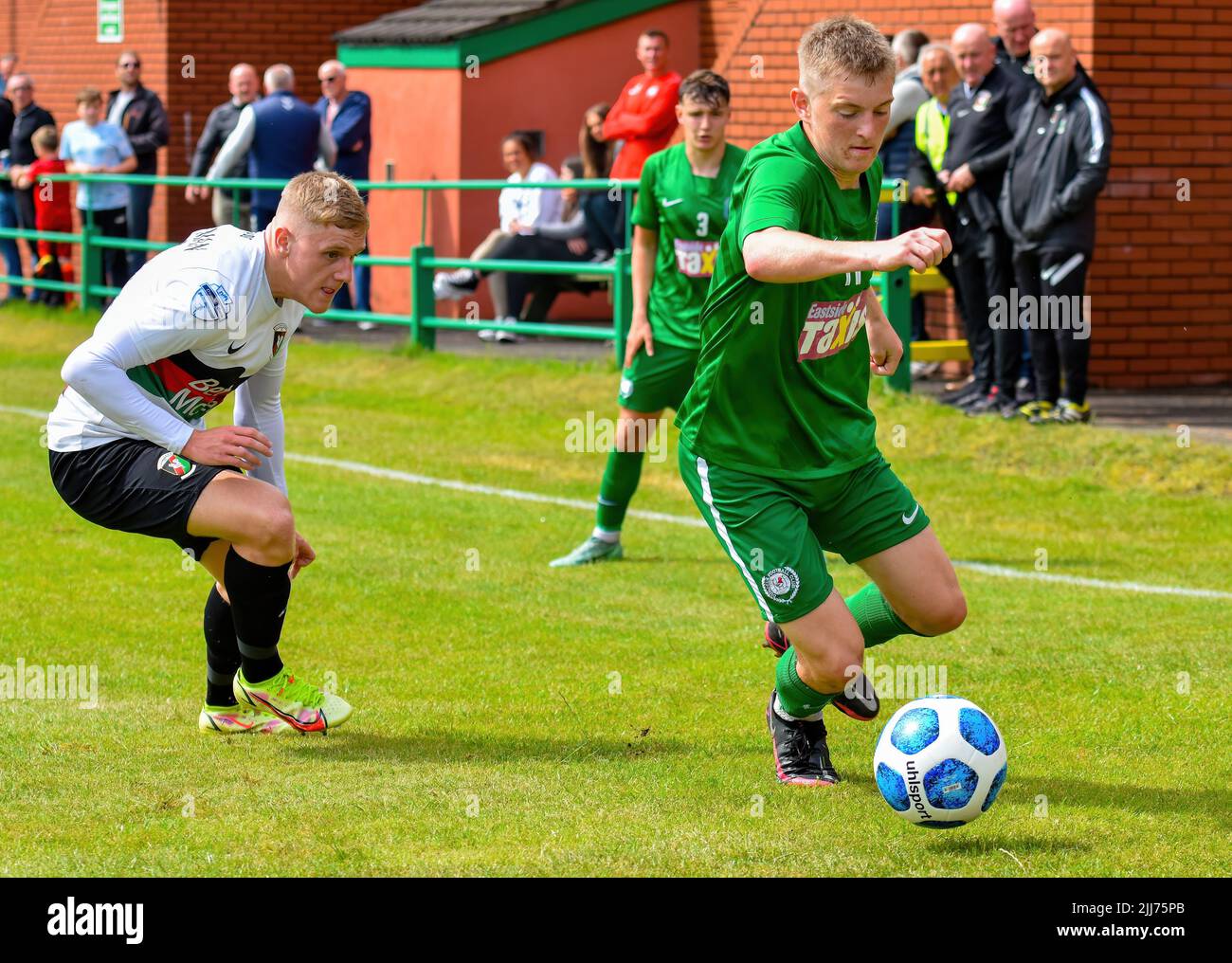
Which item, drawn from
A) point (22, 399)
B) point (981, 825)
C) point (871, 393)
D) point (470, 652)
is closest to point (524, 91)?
point (22, 399)

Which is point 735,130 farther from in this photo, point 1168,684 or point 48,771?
point 48,771

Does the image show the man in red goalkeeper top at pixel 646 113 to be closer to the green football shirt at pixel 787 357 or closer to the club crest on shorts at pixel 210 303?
the club crest on shorts at pixel 210 303

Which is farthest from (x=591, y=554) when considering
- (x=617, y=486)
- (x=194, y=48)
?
(x=194, y=48)

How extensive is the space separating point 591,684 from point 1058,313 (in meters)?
5.59

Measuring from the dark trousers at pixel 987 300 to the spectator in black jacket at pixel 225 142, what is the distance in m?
7.46

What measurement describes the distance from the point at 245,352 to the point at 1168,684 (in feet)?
11.2

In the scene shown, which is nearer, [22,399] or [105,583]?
[105,583]

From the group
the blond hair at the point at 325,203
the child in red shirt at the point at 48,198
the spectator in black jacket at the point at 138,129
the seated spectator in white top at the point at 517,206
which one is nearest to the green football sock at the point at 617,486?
the blond hair at the point at 325,203

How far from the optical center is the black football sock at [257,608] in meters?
5.85

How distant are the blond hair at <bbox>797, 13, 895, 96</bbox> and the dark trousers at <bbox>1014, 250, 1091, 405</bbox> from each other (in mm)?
6540

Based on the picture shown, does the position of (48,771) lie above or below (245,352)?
below

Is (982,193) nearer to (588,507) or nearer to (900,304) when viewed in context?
(900,304)

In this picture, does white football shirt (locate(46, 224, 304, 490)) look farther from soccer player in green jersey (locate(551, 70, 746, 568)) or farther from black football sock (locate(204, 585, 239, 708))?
soccer player in green jersey (locate(551, 70, 746, 568))

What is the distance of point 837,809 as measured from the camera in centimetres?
528
